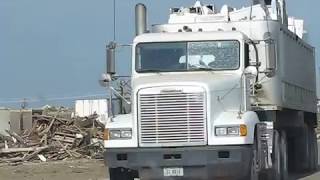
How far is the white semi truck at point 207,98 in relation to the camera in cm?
1555

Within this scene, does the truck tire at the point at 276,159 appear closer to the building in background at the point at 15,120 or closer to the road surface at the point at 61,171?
the road surface at the point at 61,171

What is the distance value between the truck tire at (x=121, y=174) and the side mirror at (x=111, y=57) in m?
2.13

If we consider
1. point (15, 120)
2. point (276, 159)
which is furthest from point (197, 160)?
point (15, 120)

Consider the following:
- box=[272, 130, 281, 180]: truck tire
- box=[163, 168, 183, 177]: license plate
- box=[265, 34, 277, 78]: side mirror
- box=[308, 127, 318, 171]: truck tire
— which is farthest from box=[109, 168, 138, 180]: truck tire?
box=[308, 127, 318, 171]: truck tire

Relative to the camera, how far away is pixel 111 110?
55.7ft

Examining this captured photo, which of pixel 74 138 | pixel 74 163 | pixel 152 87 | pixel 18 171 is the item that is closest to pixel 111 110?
pixel 152 87

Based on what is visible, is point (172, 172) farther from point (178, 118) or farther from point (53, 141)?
point (53, 141)

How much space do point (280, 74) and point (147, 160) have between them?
15.2 ft

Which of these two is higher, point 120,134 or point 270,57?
point 270,57

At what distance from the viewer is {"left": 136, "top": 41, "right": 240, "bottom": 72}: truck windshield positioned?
55.4ft

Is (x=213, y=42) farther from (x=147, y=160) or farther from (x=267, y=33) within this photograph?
(x=147, y=160)

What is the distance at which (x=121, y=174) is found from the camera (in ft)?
56.0

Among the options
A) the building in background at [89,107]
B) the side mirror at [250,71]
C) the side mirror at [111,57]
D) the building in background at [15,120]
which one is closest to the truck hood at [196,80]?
the side mirror at [250,71]

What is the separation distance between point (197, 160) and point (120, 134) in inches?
66.4
